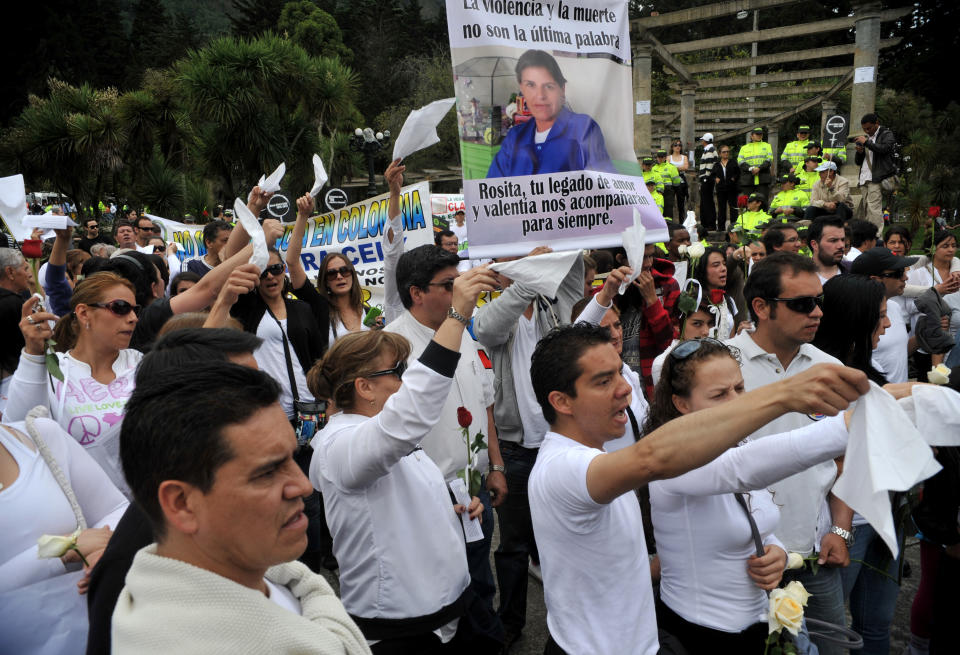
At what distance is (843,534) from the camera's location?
9.45 ft

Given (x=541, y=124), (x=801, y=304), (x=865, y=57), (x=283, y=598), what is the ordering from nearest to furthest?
(x=283, y=598) < (x=801, y=304) < (x=541, y=124) < (x=865, y=57)

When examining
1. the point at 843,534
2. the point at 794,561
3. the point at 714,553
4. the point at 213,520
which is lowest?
the point at 843,534

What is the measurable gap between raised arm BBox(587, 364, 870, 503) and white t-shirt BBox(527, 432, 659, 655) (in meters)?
0.26

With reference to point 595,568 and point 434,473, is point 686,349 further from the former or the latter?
point 434,473

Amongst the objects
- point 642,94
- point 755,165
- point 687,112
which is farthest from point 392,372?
point 687,112

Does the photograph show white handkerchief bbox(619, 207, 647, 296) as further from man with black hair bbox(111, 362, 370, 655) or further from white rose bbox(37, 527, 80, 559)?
white rose bbox(37, 527, 80, 559)

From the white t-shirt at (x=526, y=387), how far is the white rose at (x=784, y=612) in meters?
1.77

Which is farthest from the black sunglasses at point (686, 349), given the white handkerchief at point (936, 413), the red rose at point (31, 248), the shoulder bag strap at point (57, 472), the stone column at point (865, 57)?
the stone column at point (865, 57)

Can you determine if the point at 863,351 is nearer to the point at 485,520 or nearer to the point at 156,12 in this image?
the point at 485,520

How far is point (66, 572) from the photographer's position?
Answer: 79.6 inches

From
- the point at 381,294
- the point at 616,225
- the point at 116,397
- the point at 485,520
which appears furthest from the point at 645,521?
the point at 381,294

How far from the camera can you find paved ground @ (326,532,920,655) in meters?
3.74

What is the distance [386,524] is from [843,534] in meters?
Result: 1.86

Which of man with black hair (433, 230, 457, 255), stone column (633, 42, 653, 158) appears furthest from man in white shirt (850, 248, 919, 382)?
stone column (633, 42, 653, 158)
